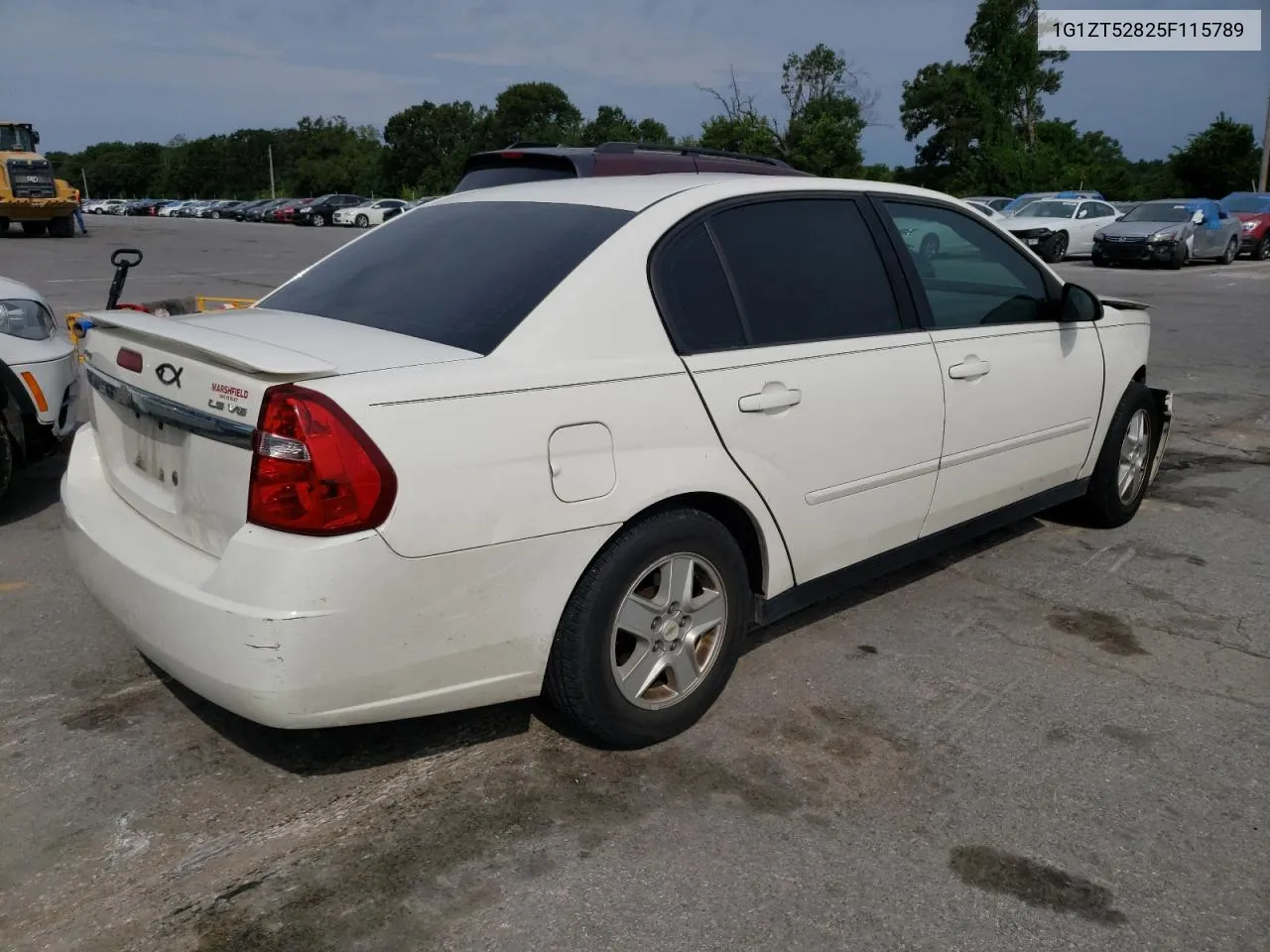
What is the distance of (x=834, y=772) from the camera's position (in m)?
3.09

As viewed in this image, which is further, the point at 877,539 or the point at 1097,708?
the point at 877,539

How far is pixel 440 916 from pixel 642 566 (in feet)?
3.32

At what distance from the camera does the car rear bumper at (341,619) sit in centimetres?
251

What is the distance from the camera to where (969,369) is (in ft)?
13.1

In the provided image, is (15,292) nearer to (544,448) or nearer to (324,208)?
(544,448)

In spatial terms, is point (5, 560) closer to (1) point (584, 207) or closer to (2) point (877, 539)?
(1) point (584, 207)

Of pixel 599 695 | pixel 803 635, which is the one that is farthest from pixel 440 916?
pixel 803 635

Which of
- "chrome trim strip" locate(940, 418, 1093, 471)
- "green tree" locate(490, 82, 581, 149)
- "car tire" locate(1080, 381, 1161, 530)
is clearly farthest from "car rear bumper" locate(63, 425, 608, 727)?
"green tree" locate(490, 82, 581, 149)

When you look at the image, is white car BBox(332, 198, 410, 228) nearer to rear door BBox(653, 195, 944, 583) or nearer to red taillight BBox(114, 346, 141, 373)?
rear door BBox(653, 195, 944, 583)

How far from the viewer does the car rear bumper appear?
251 centimetres

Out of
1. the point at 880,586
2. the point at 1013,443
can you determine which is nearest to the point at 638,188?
the point at 1013,443

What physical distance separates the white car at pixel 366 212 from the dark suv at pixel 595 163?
42.1 meters

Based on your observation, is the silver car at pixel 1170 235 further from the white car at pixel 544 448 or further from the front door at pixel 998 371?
the white car at pixel 544 448

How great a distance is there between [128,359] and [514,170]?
552 centimetres
